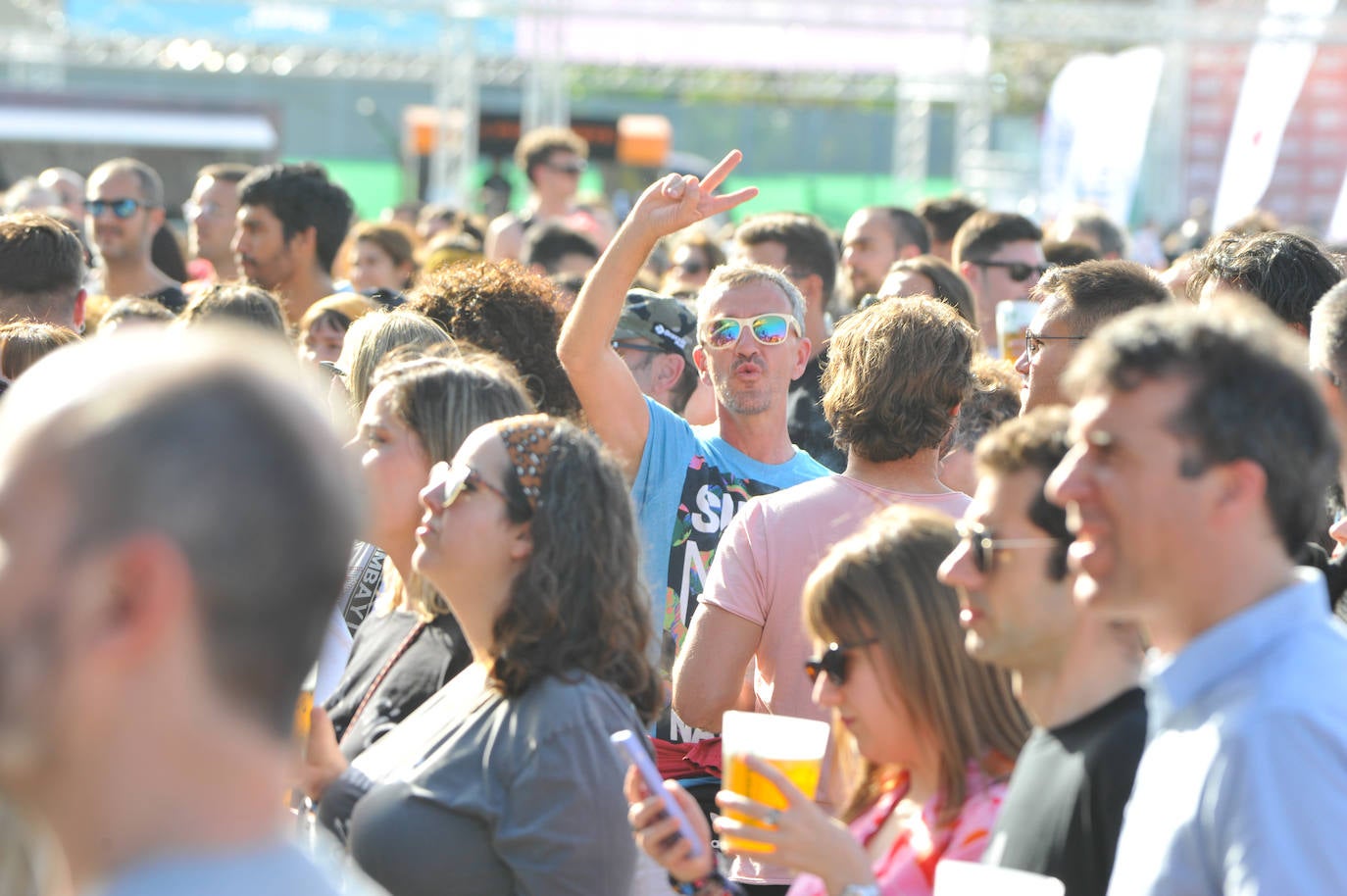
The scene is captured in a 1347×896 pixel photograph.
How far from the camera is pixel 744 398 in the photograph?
392 centimetres

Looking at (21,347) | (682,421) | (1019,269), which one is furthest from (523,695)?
(1019,269)

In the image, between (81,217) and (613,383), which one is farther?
(81,217)

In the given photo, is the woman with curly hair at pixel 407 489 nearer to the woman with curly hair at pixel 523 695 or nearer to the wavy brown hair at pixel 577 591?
the woman with curly hair at pixel 523 695

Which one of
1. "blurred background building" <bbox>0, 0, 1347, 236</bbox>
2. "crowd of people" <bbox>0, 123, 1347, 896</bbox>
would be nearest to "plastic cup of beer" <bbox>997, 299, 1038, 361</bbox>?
"crowd of people" <bbox>0, 123, 1347, 896</bbox>

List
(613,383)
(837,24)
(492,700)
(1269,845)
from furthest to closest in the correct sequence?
(837,24) → (613,383) → (492,700) → (1269,845)

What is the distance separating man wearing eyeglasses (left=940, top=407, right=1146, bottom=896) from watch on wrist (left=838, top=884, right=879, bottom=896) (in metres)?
0.16

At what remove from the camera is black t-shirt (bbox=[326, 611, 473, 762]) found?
2.98 metres

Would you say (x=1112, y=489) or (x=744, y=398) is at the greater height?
(x=1112, y=489)

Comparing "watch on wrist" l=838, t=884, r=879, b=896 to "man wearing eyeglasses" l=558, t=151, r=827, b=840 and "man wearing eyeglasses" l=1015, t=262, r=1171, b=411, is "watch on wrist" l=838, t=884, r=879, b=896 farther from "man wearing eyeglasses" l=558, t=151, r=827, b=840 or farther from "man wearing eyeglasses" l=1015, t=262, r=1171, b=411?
"man wearing eyeglasses" l=1015, t=262, r=1171, b=411

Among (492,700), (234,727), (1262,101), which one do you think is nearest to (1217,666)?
(234,727)

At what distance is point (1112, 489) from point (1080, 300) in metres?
2.13

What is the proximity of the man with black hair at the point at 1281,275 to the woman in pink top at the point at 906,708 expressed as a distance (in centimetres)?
181

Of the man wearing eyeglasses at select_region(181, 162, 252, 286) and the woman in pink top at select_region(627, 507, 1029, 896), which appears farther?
the man wearing eyeglasses at select_region(181, 162, 252, 286)

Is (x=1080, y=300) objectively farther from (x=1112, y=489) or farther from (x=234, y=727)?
(x=234, y=727)
